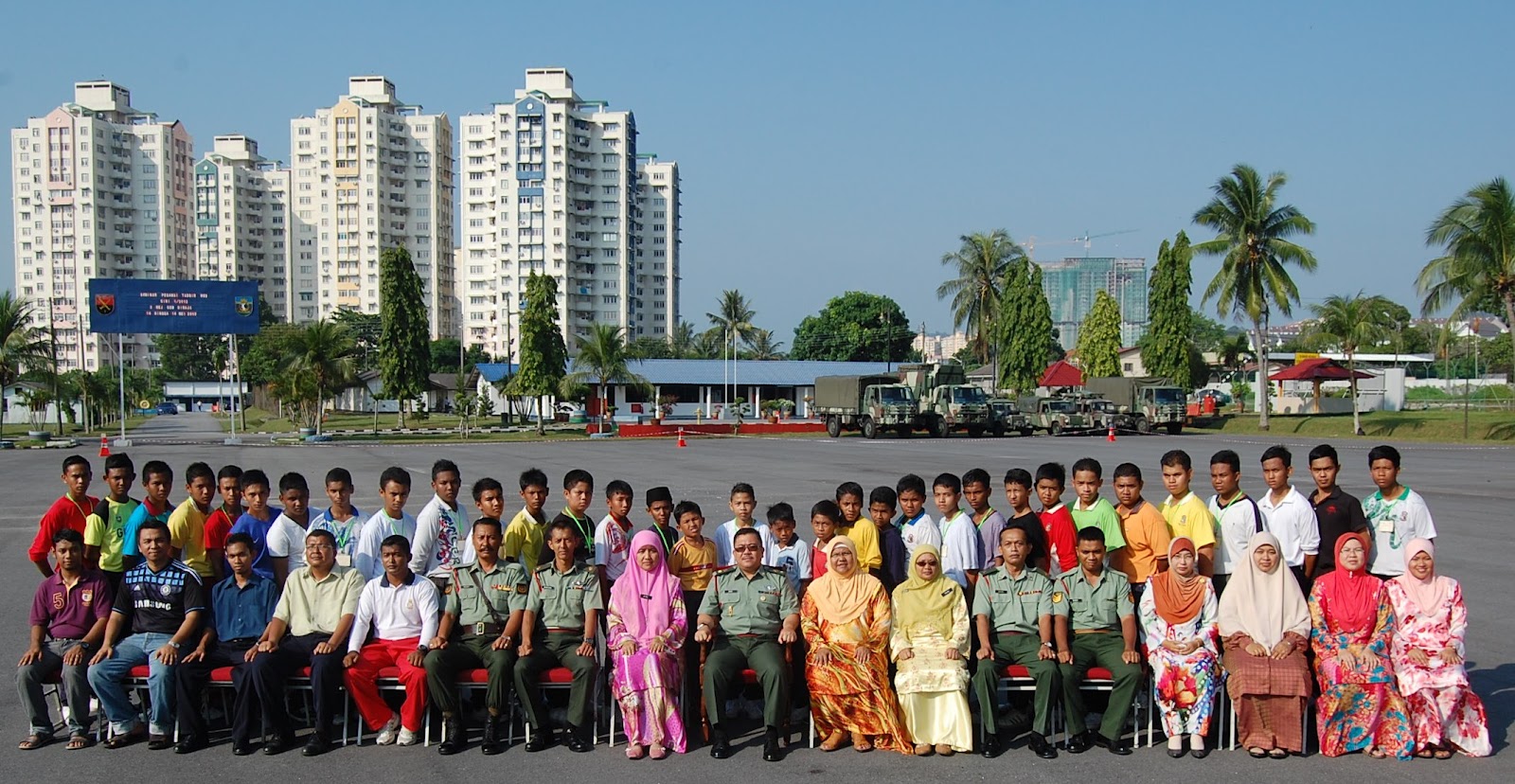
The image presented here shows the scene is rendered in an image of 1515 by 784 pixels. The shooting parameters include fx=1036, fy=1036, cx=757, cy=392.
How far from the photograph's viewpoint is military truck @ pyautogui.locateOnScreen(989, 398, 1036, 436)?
45625mm

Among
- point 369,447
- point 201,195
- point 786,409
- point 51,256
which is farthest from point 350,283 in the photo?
point 369,447

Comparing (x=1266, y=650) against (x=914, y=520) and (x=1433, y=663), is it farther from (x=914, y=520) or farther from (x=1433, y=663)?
(x=914, y=520)

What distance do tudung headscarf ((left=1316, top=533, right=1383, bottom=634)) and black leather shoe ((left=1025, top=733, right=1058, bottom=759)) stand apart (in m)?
1.75

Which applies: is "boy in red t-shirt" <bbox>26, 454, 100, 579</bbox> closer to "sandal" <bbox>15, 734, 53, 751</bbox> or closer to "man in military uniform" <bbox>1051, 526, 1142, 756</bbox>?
"sandal" <bbox>15, 734, 53, 751</bbox>

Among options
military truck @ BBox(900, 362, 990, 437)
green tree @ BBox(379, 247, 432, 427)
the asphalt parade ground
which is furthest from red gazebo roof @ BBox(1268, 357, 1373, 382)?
green tree @ BBox(379, 247, 432, 427)

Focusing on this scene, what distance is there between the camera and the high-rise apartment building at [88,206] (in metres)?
125

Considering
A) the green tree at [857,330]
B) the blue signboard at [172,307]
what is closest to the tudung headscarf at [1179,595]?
the blue signboard at [172,307]

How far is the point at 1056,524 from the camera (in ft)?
21.6

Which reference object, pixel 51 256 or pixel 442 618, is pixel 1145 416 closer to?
pixel 442 618

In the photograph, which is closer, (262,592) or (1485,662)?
(262,592)

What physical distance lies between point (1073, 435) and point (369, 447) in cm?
2959

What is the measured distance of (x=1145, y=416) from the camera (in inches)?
1865

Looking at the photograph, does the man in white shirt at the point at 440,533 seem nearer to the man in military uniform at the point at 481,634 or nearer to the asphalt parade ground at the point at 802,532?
the man in military uniform at the point at 481,634

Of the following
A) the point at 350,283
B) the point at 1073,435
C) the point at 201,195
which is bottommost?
the point at 1073,435
